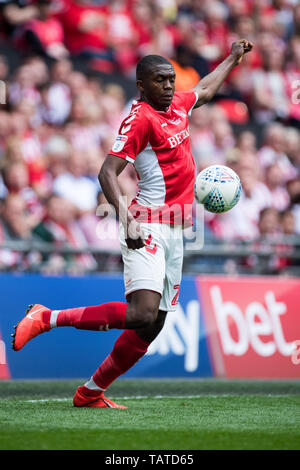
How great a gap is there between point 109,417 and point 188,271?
4.17 meters

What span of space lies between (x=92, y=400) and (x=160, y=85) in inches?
93.6

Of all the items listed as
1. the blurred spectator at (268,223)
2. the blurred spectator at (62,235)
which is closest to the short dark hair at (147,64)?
the blurred spectator at (62,235)

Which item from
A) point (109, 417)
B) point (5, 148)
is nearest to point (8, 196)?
point (5, 148)

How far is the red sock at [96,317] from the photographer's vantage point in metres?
5.79

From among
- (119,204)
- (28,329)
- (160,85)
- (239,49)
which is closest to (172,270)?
(119,204)

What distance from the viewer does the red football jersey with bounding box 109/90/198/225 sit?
19.6 ft

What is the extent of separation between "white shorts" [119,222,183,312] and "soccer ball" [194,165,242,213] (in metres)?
0.39

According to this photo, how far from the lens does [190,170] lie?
20.2ft

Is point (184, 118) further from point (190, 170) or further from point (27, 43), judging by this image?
point (27, 43)

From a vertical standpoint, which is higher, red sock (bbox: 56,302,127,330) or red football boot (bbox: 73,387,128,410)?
red sock (bbox: 56,302,127,330)

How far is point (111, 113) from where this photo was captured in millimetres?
11516

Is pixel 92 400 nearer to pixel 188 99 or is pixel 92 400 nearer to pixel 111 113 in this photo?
pixel 188 99

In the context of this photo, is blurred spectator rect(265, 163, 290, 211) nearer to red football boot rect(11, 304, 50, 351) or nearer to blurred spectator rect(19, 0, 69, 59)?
blurred spectator rect(19, 0, 69, 59)

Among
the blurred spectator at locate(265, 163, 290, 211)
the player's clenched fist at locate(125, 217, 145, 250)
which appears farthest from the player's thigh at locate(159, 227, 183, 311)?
the blurred spectator at locate(265, 163, 290, 211)
